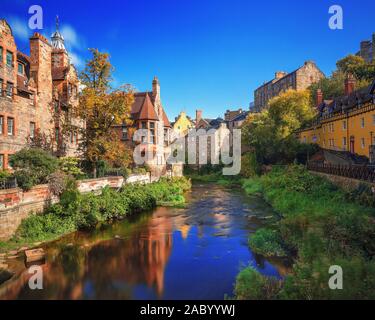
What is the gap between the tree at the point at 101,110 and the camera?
84.9ft

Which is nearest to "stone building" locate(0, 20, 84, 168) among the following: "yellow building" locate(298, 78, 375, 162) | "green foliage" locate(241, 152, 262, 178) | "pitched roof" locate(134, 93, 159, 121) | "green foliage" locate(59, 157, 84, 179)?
"green foliage" locate(59, 157, 84, 179)

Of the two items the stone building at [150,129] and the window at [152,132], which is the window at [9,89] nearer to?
the stone building at [150,129]

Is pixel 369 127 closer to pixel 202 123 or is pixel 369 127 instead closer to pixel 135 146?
pixel 135 146

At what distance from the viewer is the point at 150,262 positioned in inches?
576

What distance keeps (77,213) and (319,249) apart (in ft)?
50.3

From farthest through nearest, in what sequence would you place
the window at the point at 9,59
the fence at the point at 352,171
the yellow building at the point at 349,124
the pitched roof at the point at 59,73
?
1. the yellow building at the point at 349,124
2. the pitched roof at the point at 59,73
3. the window at the point at 9,59
4. the fence at the point at 352,171

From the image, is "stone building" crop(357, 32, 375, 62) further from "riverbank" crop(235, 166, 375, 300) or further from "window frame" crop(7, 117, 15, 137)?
"window frame" crop(7, 117, 15, 137)

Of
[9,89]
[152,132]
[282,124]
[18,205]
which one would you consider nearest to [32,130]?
[9,89]

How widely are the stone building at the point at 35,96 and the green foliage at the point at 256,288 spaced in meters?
19.8

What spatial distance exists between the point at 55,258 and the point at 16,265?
1.81m

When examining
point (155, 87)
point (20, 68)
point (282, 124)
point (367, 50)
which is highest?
point (367, 50)

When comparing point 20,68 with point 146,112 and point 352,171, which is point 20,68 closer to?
point 146,112

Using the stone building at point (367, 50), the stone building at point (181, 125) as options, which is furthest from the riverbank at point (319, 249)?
the stone building at point (367, 50)

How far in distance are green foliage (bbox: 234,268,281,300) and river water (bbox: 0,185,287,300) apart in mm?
977
